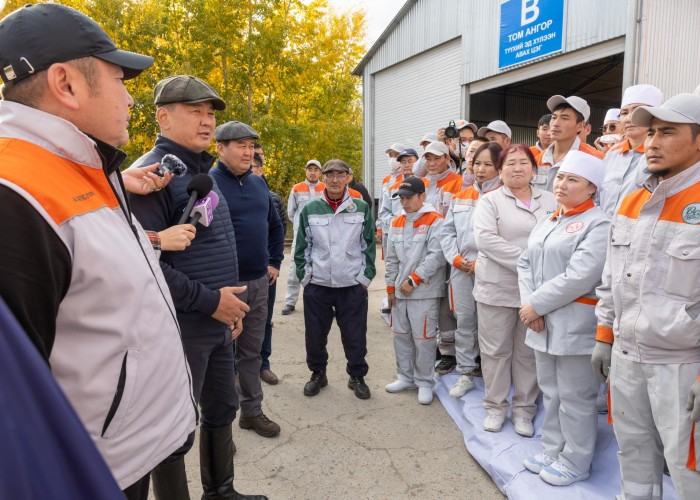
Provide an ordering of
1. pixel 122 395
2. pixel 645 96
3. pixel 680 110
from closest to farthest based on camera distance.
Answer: pixel 122 395, pixel 680 110, pixel 645 96

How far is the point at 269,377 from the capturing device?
4492 millimetres

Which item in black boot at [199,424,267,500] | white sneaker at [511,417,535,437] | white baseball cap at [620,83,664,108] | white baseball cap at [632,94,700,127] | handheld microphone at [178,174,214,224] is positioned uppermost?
white baseball cap at [620,83,664,108]

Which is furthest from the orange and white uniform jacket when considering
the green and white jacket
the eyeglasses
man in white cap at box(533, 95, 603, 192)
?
the eyeglasses

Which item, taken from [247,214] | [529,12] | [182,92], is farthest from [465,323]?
[529,12]

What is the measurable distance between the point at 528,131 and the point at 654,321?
51.1 ft

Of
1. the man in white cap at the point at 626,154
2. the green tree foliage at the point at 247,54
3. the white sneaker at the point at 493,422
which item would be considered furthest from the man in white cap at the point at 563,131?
the green tree foliage at the point at 247,54

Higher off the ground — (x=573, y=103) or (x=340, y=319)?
(x=573, y=103)

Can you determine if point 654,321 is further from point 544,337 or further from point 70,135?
point 70,135

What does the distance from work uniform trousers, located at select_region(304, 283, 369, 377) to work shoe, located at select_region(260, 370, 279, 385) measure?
44cm

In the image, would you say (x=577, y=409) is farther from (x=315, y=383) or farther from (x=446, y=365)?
(x=315, y=383)

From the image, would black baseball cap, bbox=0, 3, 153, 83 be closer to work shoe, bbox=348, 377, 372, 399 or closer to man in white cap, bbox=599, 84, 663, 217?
man in white cap, bbox=599, 84, 663, 217

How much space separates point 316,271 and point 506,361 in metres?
1.75

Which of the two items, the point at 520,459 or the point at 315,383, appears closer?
the point at 520,459

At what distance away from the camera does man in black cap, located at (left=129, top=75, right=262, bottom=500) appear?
224 centimetres
